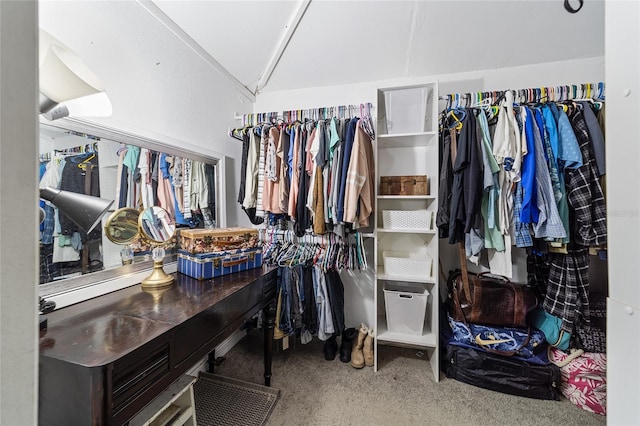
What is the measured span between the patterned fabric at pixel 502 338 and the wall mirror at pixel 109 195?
195 cm

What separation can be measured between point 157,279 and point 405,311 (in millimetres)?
1565

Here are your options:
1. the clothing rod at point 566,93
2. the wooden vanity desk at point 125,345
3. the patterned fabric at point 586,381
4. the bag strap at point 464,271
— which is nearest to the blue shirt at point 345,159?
the wooden vanity desk at point 125,345

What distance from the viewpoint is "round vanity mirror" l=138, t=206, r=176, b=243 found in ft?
3.84

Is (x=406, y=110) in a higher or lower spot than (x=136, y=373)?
higher

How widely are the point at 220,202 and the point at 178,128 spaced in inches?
22.5

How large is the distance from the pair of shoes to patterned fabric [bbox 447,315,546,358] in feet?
1.95

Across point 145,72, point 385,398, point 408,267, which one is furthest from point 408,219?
point 145,72

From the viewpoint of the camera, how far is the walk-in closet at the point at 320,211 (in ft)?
3.03

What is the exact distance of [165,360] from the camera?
0.80m
